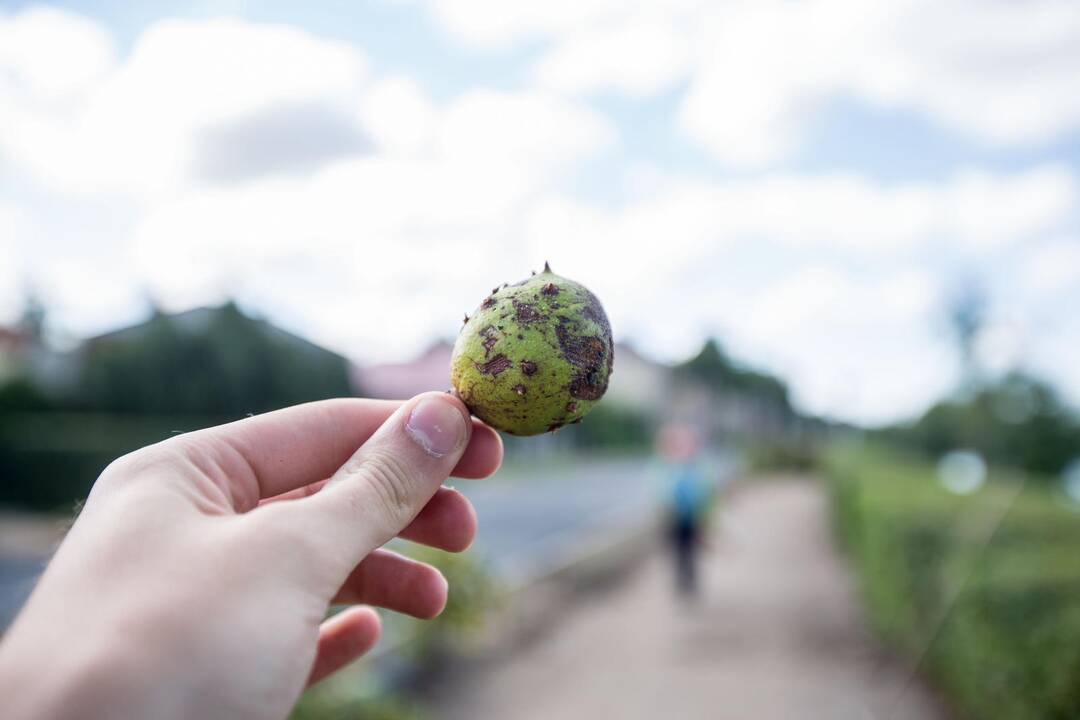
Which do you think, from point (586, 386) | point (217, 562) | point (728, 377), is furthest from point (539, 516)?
point (728, 377)

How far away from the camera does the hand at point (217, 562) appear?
119 centimetres

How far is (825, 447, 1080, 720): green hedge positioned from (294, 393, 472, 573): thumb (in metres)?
3.92

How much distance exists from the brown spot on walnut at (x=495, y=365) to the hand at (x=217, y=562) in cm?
12

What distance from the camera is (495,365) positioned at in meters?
1.87

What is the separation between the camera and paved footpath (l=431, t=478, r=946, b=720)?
250 inches

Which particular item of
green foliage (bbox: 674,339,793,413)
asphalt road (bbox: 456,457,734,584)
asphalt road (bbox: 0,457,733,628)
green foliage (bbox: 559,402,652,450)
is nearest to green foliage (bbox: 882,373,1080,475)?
asphalt road (bbox: 456,457,734,584)

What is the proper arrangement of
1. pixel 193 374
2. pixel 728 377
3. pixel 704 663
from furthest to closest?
1. pixel 728 377
2. pixel 193 374
3. pixel 704 663

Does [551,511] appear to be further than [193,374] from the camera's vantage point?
Yes

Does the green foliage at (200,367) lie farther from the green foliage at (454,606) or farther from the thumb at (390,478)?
the thumb at (390,478)

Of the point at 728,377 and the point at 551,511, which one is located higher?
the point at 551,511

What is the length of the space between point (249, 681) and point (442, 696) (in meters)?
5.67

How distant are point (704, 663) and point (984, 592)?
9.17ft

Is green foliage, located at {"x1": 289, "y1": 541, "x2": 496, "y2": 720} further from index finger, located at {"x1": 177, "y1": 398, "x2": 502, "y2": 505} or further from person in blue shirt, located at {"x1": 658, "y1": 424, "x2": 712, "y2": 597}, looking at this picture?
index finger, located at {"x1": 177, "y1": 398, "x2": 502, "y2": 505}

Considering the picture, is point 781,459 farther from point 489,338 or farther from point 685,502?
point 489,338
